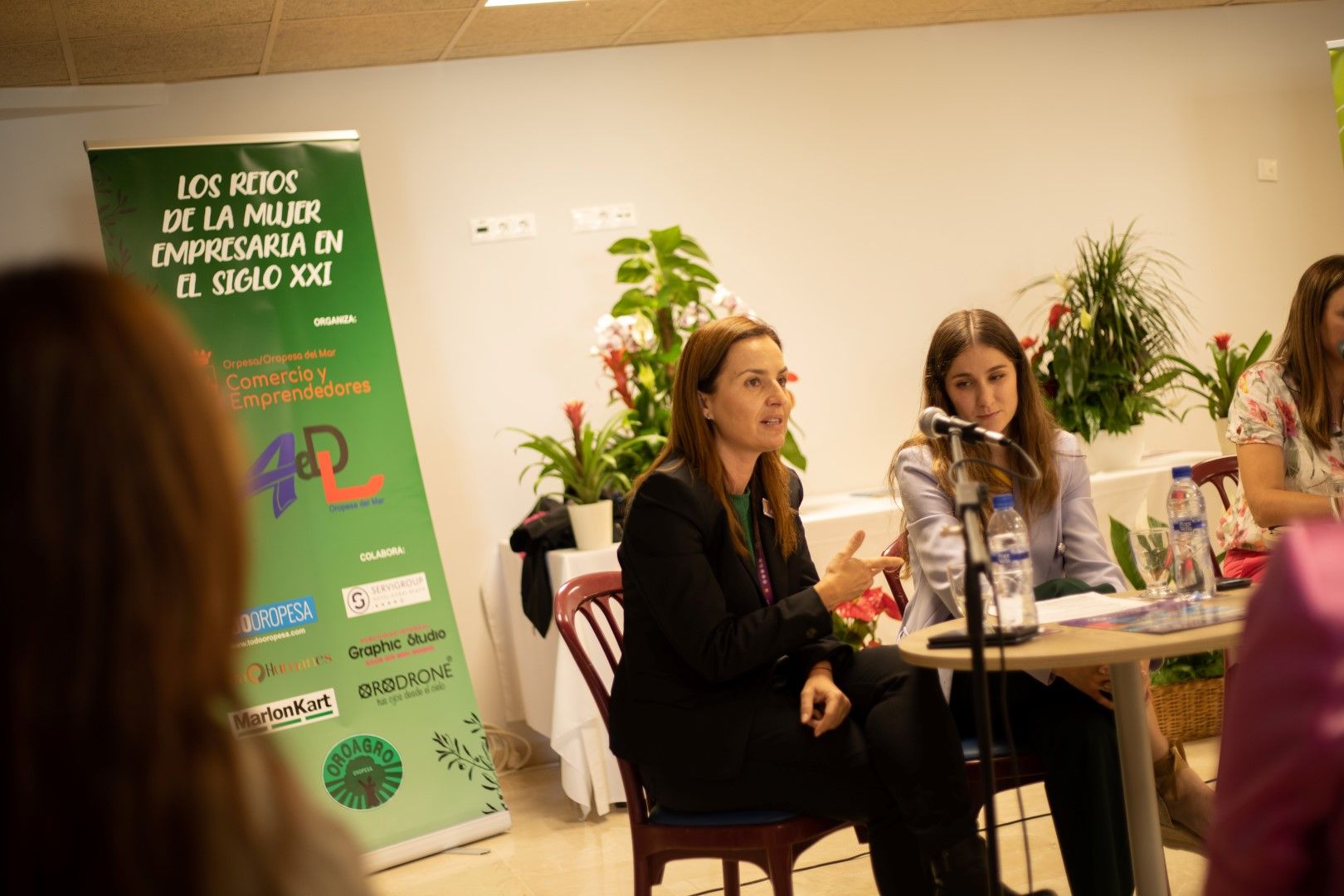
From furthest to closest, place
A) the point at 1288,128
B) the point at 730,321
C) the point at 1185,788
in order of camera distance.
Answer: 1. the point at 1288,128
2. the point at 730,321
3. the point at 1185,788

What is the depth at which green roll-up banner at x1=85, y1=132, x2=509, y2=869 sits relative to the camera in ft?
12.9

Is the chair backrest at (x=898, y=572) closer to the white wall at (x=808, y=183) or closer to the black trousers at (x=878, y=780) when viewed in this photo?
the black trousers at (x=878, y=780)

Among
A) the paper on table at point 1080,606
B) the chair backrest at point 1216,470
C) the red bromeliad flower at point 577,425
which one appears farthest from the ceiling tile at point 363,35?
the paper on table at point 1080,606

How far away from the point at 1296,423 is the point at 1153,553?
1.24 meters

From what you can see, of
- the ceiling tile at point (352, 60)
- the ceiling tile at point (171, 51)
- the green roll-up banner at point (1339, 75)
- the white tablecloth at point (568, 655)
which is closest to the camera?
the white tablecloth at point (568, 655)

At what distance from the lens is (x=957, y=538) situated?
8.86 ft

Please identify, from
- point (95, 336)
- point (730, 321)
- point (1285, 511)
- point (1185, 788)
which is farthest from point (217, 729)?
point (1285, 511)

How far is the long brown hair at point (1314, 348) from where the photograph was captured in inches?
126

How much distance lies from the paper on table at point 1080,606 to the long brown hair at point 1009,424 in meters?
0.36

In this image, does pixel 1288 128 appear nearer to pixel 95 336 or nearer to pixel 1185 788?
pixel 1185 788

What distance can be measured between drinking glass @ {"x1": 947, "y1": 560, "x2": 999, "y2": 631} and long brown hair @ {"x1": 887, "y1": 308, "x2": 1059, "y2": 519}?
15.4 inches

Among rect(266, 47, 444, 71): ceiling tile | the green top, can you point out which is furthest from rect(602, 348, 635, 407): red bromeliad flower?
the green top

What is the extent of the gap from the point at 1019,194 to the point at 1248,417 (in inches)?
101

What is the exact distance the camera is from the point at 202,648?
2.66ft
